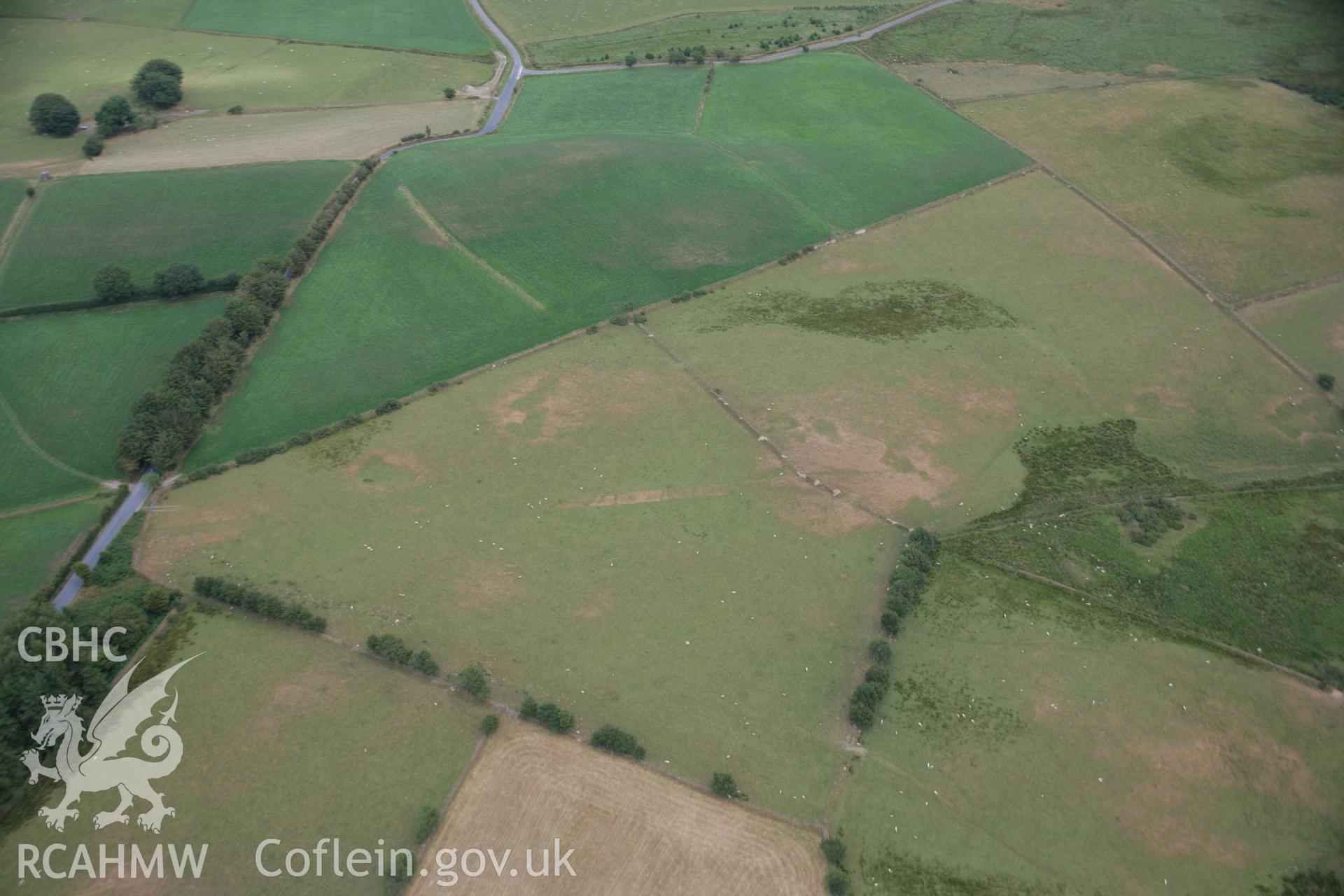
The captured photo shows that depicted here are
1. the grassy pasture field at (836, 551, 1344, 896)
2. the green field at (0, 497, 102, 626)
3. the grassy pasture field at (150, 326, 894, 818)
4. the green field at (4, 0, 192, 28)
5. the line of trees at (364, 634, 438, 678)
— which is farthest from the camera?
the green field at (4, 0, 192, 28)

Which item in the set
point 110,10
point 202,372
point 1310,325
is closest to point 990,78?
point 1310,325

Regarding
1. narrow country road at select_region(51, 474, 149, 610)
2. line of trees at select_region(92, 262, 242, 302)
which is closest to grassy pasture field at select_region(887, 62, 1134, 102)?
line of trees at select_region(92, 262, 242, 302)

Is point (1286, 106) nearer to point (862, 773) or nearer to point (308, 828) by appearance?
point (862, 773)

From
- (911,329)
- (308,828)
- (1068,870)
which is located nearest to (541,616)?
(308,828)

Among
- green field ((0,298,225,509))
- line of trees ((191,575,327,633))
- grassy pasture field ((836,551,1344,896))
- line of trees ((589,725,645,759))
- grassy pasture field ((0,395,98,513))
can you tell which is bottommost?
grassy pasture field ((836,551,1344,896))

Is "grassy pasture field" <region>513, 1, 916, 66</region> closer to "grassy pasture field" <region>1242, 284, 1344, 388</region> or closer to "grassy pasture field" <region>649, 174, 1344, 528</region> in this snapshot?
"grassy pasture field" <region>649, 174, 1344, 528</region>

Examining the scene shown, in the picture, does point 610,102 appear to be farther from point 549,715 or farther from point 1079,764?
point 1079,764
